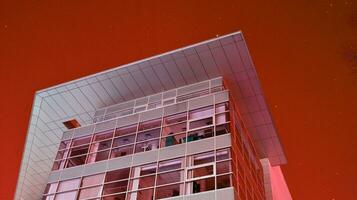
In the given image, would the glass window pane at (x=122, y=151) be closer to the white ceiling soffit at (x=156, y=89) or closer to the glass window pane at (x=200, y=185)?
the white ceiling soffit at (x=156, y=89)

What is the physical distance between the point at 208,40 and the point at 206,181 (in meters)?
5.98

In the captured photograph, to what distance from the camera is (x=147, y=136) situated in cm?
1814

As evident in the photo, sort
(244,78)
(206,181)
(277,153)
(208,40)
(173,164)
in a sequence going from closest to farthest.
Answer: (206,181), (173,164), (208,40), (244,78), (277,153)

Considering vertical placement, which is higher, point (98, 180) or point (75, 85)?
point (75, 85)

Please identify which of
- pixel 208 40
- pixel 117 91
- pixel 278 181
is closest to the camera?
pixel 208 40

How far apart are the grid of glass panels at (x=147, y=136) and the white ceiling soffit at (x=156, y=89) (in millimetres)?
2057

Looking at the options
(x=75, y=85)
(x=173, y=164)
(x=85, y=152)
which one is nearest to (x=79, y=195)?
(x=85, y=152)

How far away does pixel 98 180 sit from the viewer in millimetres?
17297

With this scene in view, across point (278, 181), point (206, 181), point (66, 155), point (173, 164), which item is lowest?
point (206, 181)

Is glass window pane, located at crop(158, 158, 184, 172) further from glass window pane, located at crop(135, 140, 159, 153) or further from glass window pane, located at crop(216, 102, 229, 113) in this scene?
glass window pane, located at crop(216, 102, 229, 113)

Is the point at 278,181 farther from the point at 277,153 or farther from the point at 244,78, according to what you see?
the point at 244,78

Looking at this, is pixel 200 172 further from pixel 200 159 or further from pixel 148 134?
pixel 148 134

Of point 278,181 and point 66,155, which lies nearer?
point 66,155

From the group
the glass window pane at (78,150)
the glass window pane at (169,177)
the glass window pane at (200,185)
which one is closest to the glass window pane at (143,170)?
the glass window pane at (169,177)
